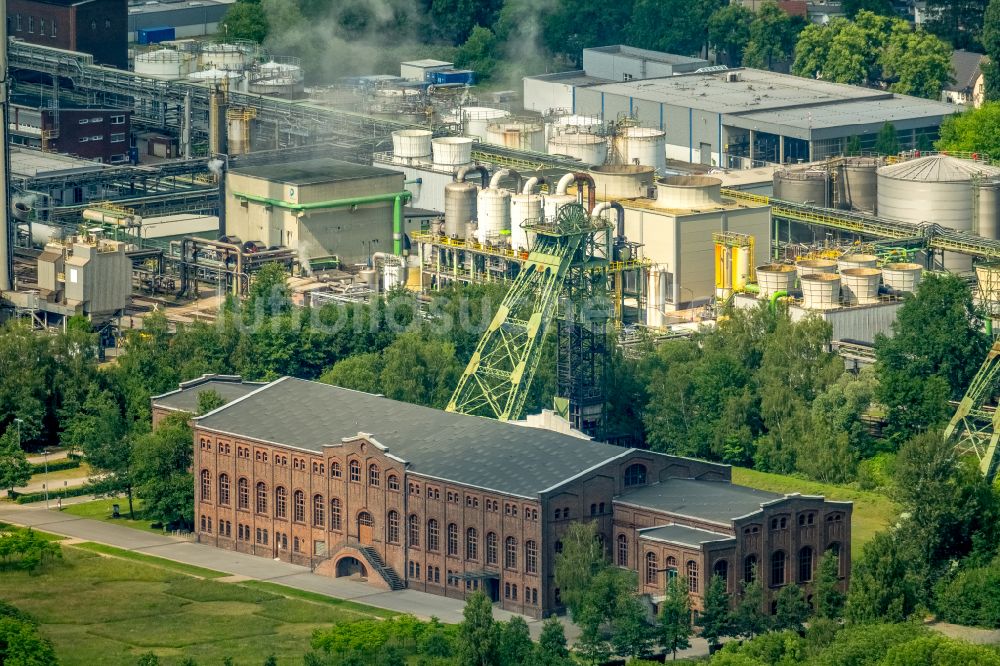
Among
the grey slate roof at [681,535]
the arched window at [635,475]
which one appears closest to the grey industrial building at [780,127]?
the arched window at [635,475]

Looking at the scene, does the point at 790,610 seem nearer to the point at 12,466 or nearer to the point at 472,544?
the point at 472,544

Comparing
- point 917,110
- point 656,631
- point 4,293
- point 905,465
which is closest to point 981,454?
point 905,465

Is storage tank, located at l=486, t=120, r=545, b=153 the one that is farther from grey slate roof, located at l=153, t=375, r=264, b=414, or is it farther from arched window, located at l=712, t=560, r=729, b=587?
arched window, located at l=712, t=560, r=729, b=587

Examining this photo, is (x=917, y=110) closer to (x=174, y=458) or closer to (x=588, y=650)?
(x=174, y=458)

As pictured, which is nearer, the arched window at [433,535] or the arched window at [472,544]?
the arched window at [472,544]

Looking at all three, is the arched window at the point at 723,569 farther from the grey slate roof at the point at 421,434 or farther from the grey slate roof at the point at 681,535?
the grey slate roof at the point at 421,434

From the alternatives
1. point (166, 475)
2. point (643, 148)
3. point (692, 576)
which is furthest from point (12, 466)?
point (643, 148)
